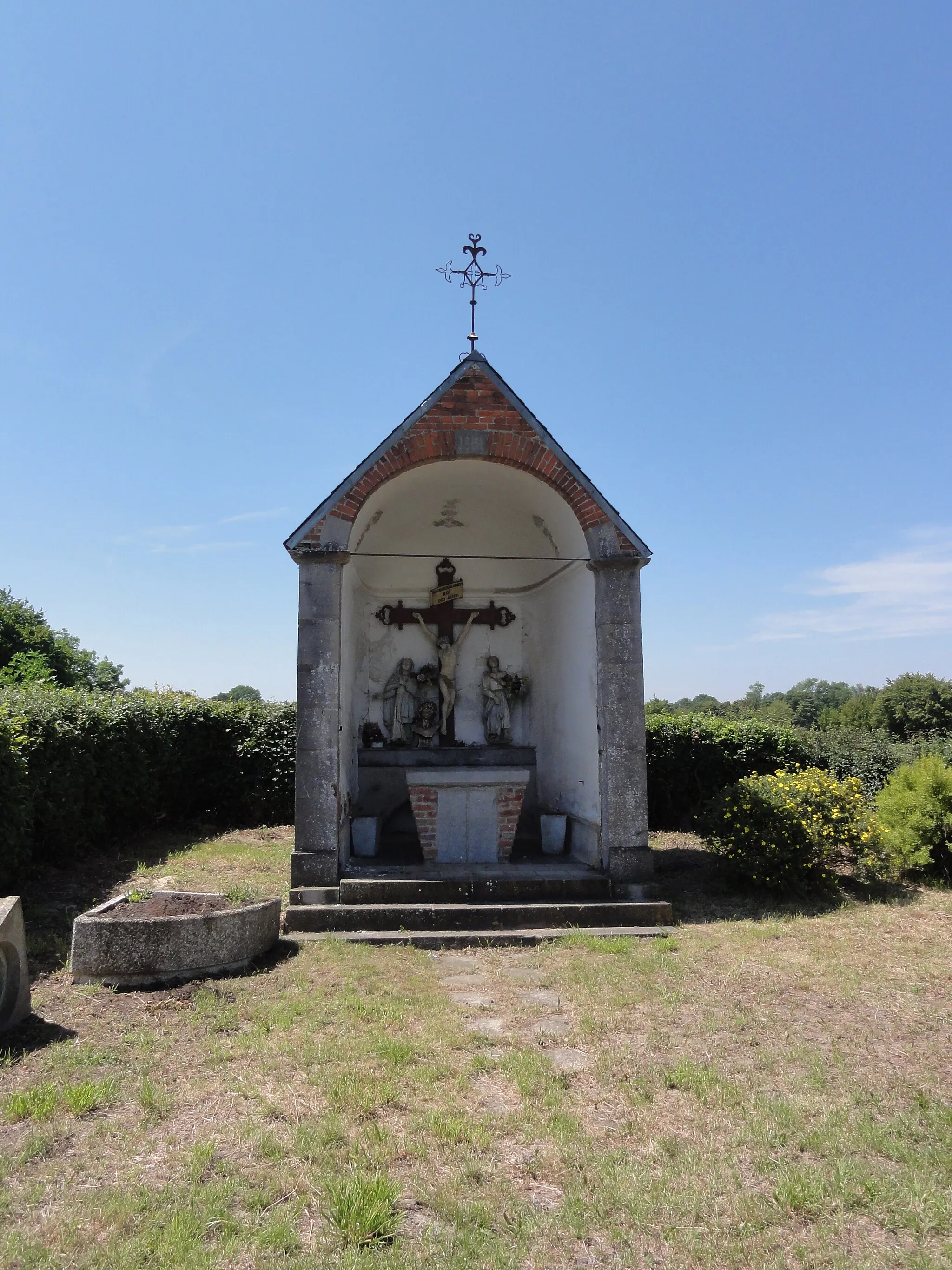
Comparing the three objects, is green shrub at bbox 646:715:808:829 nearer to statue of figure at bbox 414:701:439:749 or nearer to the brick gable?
statue of figure at bbox 414:701:439:749

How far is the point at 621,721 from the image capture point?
749cm

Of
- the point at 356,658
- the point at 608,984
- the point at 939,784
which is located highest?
the point at 356,658

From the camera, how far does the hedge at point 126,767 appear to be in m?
7.57

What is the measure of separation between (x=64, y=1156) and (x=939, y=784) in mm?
8214

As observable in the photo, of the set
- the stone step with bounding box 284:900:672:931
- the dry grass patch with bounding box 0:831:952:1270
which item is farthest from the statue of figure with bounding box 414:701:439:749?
the dry grass patch with bounding box 0:831:952:1270

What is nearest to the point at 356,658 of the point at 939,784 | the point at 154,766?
the point at 154,766

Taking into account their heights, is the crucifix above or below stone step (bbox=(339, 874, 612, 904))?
above

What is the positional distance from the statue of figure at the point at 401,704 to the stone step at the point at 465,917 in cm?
337

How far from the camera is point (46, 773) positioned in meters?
8.18

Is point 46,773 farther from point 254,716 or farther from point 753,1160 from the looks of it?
point 753,1160

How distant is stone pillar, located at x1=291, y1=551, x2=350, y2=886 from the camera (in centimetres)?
700

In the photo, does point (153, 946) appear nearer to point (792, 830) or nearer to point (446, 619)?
point (792, 830)

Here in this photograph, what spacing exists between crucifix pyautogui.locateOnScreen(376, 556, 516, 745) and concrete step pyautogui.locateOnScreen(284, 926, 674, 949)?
3.74 m

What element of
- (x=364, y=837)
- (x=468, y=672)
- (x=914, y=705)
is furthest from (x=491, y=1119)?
(x=914, y=705)
